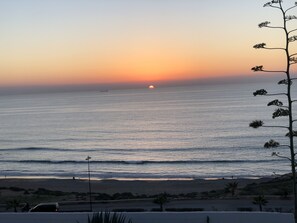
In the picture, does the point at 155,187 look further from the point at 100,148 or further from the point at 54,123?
the point at 54,123

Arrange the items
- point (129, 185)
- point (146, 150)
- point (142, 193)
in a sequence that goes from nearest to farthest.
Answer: point (142, 193) < point (129, 185) < point (146, 150)

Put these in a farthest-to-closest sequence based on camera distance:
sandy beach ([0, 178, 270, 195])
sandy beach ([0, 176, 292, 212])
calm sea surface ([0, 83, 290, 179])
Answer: calm sea surface ([0, 83, 290, 179]) → sandy beach ([0, 178, 270, 195]) → sandy beach ([0, 176, 292, 212])

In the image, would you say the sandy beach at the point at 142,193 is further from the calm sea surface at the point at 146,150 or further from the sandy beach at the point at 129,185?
the calm sea surface at the point at 146,150

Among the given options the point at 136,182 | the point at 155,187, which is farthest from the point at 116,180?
the point at 155,187

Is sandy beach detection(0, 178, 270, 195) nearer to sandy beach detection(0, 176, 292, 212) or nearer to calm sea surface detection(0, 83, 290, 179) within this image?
sandy beach detection(0, 176, 292, 212)

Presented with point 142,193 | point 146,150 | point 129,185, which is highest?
point 146,150

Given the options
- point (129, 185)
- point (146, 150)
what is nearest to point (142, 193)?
point (129, 185)

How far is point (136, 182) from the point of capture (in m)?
45.8

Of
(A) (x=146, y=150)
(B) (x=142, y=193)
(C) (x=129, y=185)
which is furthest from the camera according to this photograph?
(A) (x=146, y=150)

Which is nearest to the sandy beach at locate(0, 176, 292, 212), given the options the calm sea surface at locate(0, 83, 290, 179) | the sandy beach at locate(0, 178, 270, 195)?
the sandy beach at locate(0, 178, 270, 195)

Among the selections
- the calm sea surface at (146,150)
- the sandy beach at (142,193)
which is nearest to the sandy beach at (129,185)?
the sandy beach at (142,193)

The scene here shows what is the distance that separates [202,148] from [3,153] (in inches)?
1271

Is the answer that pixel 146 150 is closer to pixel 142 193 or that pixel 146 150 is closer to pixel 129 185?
pixel 129 185

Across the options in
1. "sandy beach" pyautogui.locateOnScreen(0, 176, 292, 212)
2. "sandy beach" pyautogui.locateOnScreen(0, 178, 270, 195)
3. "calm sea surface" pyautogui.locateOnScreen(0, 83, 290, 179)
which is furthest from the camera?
"calm sea surface" pyautogui.locateOnScreen(0, 83, 290, 179)
